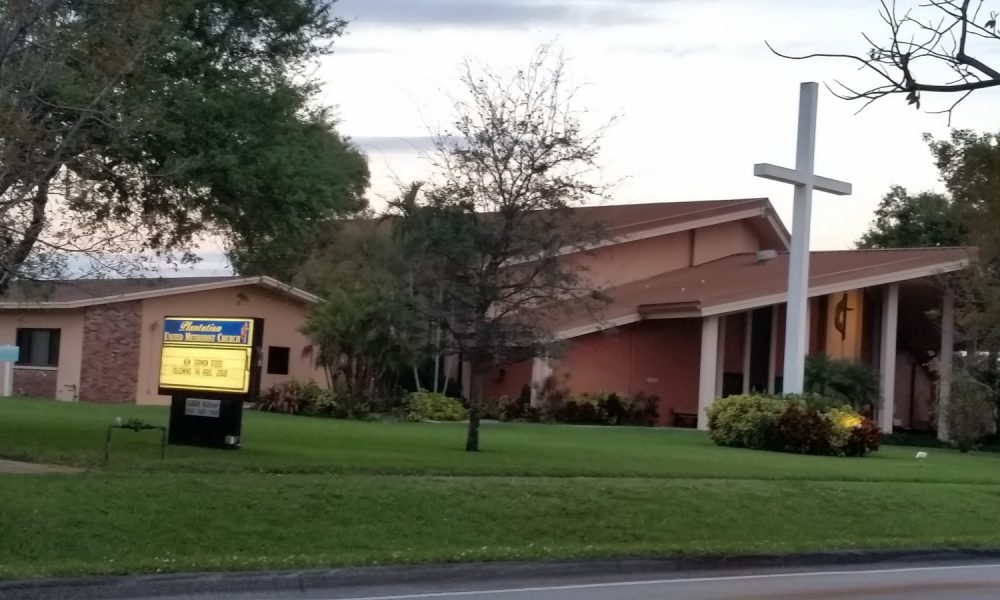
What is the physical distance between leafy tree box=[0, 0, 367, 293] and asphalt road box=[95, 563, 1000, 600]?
18.0 ft

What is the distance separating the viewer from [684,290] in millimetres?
40438

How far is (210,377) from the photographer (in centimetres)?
2236

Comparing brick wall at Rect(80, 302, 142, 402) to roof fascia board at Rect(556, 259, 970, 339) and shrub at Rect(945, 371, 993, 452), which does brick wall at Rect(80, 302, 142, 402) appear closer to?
roof fascia board at Rect(556, 259, 970, 339)

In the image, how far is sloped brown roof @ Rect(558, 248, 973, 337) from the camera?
125 feet

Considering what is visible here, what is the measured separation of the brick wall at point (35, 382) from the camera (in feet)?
136

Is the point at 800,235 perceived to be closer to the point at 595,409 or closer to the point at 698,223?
the point at 595,409

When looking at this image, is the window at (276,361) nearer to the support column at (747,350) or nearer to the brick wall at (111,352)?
the brick wall at (111,352)

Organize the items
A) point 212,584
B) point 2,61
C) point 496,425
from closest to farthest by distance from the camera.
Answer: point 212,584 → point 2,61 → point 496,425

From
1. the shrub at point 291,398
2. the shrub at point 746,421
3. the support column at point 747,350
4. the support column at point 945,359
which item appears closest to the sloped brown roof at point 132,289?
the shrub at point 291,398

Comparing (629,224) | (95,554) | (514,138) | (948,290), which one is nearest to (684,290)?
(629,224)

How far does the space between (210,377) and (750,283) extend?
2131 cm

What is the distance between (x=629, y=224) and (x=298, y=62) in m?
21.1

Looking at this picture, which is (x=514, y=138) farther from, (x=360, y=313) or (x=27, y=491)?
(x=360, y=313)

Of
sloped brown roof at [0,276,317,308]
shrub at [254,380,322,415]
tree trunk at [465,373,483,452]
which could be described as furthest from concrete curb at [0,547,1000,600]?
A: sloped brown roof at [0,276,317,308]
